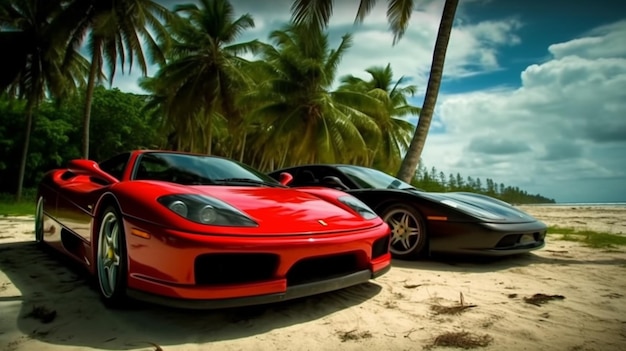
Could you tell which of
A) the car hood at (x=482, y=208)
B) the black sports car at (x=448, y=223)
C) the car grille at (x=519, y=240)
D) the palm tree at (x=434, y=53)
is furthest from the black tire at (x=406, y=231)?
the palm tree at (x=434, y=53)

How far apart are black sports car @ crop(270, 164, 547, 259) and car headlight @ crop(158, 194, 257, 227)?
2.26m

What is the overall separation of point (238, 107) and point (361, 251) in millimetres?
17565

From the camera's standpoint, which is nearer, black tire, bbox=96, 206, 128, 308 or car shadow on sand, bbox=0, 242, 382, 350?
car shadow on sand, bbox=0, 242, 382, 350

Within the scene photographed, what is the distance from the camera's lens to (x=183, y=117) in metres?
19.5

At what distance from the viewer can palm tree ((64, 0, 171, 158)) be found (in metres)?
14.8

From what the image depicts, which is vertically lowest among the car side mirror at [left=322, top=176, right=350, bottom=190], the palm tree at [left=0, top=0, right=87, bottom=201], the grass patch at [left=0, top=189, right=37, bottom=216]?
the grass patch at [left=0, top=189, right=37, bottom=216]

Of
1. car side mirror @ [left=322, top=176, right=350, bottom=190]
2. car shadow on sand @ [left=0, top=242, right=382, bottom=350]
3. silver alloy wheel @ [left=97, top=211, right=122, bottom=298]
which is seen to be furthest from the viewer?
car side mirror @ [left=322, top=176, right=350, bottom=190]

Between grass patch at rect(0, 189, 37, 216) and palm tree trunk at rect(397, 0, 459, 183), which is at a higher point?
palm tree trunk at rect(397, 0, 459, 183)

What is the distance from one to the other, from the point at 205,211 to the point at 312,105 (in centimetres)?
1689

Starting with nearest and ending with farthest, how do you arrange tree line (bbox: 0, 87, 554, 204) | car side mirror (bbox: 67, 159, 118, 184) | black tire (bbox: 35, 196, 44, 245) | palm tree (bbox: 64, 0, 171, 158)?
car side mirror (bbox: 67, 159, 118, 184) → black tire (bbox: 35, 196, 44, 245) → palm tree (bbox: 64, 0, 171, 158) → tree line (bbox: 0, 87, 554, 204)

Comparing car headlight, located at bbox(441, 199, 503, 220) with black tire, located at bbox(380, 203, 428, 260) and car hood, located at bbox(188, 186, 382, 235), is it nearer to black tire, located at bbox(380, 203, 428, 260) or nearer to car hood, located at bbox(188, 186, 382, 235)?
black tire, located at bbox(380, 203, 428, 260)

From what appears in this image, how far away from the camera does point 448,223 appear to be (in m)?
3.76

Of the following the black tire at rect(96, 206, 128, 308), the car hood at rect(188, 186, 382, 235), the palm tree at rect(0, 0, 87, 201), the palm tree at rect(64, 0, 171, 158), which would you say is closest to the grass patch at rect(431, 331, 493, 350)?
the car hood at rect(188, 186, 382, 235)

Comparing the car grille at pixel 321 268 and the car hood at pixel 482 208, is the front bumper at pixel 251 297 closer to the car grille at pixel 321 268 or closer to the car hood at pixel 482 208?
the car grille at pixel 321 268
